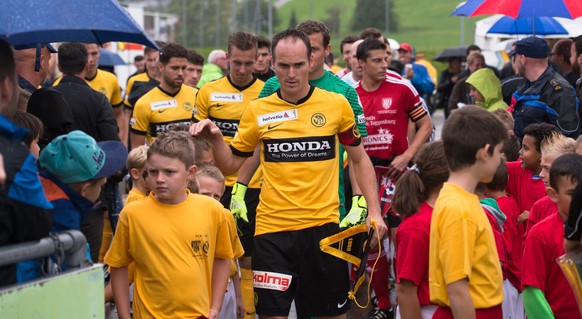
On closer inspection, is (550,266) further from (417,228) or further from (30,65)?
(30,65)

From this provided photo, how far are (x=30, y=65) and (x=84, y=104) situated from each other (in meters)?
1.32

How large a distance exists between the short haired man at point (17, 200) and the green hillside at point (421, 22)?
26.1 meters

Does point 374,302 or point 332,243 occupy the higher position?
point 332,243

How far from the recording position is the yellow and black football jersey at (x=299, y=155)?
241 inches

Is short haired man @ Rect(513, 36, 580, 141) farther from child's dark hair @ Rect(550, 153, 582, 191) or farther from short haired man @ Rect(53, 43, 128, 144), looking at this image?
short haired man @ Rect(53, 43, 128, 144)

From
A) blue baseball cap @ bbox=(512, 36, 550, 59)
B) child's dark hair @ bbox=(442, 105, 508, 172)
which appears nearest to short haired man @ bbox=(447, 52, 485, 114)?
blue baseball cap @ bbox=(512, 36, 550, 59)

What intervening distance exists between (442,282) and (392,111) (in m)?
4.30

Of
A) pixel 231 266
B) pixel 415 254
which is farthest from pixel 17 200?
pixel 231 266

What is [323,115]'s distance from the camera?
616cm

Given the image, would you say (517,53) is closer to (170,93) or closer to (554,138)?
(554,138)

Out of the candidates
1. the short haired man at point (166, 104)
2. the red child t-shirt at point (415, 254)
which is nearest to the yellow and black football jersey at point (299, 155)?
the red child t-shirt at point (415, 254)

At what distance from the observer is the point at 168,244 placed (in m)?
5.50

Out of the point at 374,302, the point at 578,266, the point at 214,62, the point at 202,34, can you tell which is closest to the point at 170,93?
the point at 374,302

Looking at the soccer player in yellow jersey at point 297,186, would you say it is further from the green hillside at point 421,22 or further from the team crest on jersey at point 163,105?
the green hillside at point 421,22
